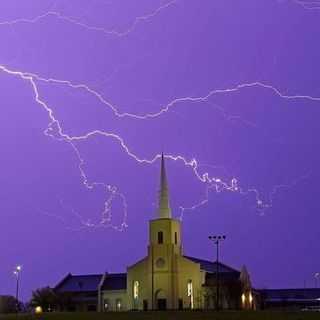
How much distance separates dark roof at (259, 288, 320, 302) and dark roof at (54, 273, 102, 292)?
3085cm

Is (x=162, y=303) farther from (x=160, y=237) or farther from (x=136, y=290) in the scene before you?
(x=160, y=237)

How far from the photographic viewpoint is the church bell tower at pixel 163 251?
327 feet

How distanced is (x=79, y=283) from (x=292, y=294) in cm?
4174

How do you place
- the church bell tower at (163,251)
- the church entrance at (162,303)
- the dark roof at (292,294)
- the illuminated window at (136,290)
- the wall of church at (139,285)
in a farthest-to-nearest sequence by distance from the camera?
the dark roof at (292,294) → the illuminated window at (136,290) → the wall of church at (139,285) → the church bell tower at (163,251) → the church entrance at (162,303)

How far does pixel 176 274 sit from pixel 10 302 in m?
26.8

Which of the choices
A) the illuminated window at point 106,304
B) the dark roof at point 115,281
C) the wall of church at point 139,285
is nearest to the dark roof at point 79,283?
the dark roof at point 115,281

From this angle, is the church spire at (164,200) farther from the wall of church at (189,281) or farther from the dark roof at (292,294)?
the dark roof at (292,294)

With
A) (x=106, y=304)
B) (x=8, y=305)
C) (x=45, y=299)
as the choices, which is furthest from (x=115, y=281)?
(x=8, y=305)

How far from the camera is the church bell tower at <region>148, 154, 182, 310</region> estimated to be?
99688 mm

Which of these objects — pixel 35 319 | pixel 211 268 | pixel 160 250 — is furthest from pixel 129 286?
pixel 35 319

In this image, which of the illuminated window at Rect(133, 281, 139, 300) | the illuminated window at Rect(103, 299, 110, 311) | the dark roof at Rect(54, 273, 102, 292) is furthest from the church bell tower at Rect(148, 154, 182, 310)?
the dark roof at Rect(54, 273, 102, 292)

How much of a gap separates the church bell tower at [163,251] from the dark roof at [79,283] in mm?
14986

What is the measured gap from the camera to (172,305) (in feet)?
321

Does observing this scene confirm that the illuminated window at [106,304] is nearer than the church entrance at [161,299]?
No
